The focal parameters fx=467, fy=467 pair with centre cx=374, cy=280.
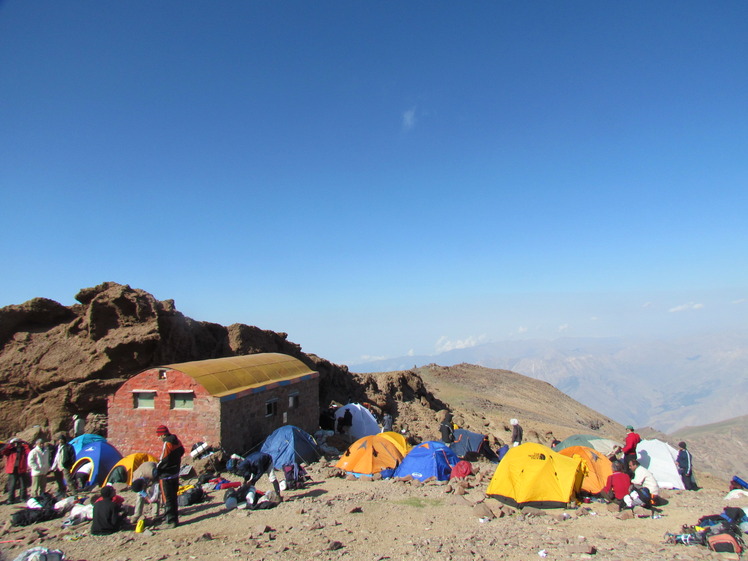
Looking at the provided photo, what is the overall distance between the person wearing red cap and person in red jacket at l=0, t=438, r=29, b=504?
463cm

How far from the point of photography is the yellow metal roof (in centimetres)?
1583

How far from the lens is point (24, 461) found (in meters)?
11.7

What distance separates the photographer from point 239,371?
17719mm

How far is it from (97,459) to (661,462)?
57.7ft

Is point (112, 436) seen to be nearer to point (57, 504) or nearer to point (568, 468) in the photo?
point (57, 504)

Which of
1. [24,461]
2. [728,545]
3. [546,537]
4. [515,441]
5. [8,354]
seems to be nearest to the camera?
[728,545]

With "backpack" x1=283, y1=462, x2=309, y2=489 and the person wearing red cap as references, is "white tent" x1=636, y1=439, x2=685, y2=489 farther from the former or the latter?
the person wearing red cap

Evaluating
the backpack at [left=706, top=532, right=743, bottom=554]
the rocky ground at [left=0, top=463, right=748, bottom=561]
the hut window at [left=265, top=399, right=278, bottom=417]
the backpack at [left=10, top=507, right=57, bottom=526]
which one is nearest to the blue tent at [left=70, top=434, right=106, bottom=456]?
the rocky ground at [left=0, top=463, right=748, bottom=561]

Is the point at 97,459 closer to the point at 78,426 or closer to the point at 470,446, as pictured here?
the point at 78,426

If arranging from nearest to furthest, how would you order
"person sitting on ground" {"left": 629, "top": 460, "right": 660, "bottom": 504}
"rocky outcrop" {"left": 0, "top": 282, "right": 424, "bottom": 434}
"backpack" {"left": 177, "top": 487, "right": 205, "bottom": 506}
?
"backpack" {"left": 177, "top": 487, "right": 205, "bottom": 506}
"person sitting on ground" {"left": 629, "top": 460, "right": 660, "bottom": 504}
"rocky outcrop" {"left": 0, "top": 282, "right": 424, "bottom": 434}

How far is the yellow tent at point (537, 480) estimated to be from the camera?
11.8m

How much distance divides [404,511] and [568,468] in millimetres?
4492

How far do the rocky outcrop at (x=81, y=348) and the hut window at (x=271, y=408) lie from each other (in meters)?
6.92

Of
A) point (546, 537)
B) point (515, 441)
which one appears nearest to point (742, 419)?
point (515, 441)
